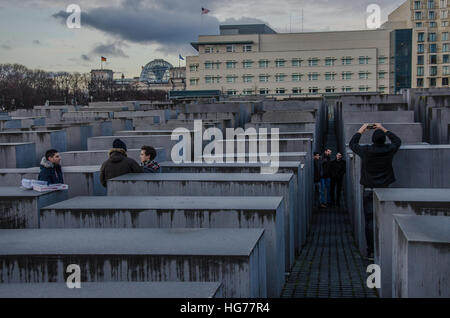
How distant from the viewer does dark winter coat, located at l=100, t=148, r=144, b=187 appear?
9.89 metres

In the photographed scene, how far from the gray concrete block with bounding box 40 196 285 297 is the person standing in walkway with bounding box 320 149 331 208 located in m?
6.99

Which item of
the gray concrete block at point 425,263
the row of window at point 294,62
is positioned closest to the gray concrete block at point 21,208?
the gray concrete block at point 425,263

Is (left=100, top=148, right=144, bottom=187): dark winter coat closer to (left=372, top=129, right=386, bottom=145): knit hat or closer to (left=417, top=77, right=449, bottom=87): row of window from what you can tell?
(left=372, top=129, right=386, bottom=145): knit hat

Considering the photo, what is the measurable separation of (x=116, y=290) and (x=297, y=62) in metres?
100

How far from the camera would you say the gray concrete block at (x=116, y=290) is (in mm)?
4520

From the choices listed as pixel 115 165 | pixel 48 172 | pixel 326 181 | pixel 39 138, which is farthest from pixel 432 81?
pixel 48 172

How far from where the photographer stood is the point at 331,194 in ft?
49.4

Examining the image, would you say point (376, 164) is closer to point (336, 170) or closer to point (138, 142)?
point (336, 170)

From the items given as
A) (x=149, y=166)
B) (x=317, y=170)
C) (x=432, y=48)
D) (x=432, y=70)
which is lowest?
(x=317, y=170)

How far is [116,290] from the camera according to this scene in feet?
15.4

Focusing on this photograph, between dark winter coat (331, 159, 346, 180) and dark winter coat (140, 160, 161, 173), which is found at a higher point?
dark winter coat (140, 160, 161, 173)

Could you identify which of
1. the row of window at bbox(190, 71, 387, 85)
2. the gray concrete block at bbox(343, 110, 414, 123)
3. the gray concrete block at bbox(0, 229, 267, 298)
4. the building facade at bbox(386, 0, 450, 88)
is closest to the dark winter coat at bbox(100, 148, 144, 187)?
the gray concrete block at bbox(0, 229, 267, 298)

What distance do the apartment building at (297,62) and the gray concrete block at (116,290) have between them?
98.3 m
